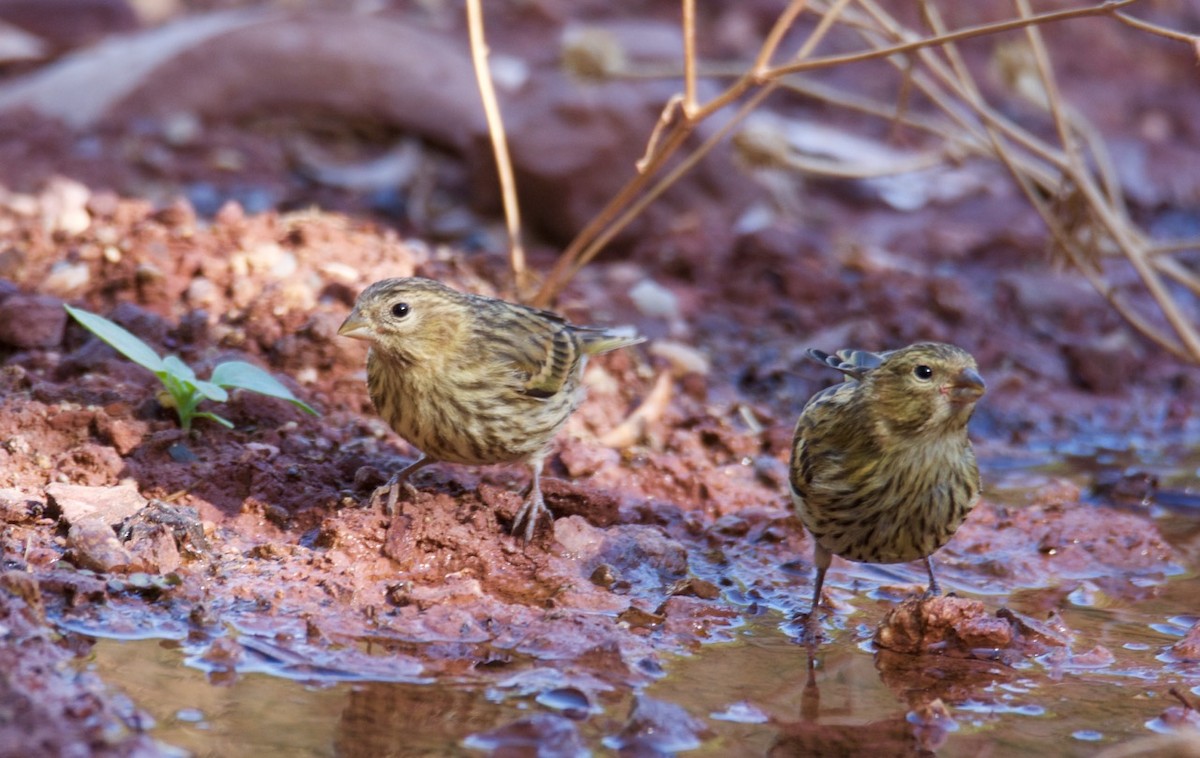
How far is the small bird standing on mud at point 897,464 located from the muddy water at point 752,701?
0.32 m

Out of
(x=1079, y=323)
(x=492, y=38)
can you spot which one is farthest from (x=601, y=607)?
(x=492, y=38)

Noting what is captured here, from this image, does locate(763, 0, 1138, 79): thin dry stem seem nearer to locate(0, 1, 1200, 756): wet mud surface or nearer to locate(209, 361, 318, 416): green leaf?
locate(0, 1, 1200, 756): wet mud surface

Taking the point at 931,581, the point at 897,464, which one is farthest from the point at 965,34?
the point at 931,581

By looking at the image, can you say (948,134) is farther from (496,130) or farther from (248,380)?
(248,380)

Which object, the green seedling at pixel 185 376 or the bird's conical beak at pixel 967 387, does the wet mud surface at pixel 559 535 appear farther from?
the bird's conical beak at pixel 967 387

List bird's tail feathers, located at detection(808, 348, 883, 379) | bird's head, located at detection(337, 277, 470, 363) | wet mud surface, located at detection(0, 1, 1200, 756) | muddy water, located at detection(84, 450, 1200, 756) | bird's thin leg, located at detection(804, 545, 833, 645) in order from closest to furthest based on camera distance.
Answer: muddy water, located at detection(84, 450, 1200, 756) < wet mud surface, located at detection(0, 1, 1200, 756) < bird's thin leg, located at detection(804, 545, 833, 645) < bird's tail feathers, located at detection(808, 348, 883, 379) < bird's head, located at detection(337, 277, 470, 363)

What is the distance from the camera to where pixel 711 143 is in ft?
17.4

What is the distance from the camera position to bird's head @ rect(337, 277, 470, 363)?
15.5 feet

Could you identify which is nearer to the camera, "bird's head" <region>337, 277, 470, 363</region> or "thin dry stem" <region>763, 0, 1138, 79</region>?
"thin dry stem" <region>763, 0, 1138, 79</region>

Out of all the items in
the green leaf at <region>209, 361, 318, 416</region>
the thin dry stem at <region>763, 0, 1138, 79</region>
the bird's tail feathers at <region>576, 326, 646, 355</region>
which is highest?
the thin dry stem at <region>763, 0, 1138, 79</region>

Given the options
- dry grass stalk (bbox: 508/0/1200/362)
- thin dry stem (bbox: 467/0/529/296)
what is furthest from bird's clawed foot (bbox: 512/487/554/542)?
thin dry stem (bbox: 467/0/529/296)

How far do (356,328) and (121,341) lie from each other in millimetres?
736

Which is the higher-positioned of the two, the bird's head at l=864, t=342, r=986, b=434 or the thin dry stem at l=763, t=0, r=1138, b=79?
the thin dry stem at l=763, t=0, r=1138, b=79

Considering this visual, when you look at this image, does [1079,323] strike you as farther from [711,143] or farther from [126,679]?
[126,679]
